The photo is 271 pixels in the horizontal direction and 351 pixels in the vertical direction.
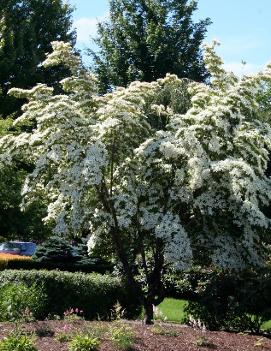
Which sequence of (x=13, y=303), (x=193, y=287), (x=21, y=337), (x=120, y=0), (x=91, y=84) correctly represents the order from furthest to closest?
(x=120, y=0)
(x=193, y=287)
(x=91, y=84)
(x=13, y=303)
(x=21, y=337)

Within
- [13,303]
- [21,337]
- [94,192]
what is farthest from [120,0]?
[21,337]

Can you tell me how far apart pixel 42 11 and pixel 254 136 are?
2179 centimetres

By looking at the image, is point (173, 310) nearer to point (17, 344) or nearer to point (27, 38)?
point (17, 344)

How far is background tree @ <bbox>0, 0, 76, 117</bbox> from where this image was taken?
2573cm

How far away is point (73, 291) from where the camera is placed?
11102mm

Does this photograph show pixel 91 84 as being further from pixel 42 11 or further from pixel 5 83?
pixel 42 11

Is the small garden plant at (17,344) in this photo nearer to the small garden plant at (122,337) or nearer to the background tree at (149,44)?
the small garden plant at (122,337)

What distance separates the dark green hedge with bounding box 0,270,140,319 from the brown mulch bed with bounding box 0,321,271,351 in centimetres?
222

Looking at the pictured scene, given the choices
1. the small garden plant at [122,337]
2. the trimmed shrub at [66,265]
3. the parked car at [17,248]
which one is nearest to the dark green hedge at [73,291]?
the small garden plant at [122,337]

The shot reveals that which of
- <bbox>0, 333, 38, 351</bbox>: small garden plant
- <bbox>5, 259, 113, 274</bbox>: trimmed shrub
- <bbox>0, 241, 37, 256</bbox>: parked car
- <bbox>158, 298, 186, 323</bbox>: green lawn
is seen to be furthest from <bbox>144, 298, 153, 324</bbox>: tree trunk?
<bbox>0, 241, 37, 256</bbox>: parked car

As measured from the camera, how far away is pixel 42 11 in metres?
29.2

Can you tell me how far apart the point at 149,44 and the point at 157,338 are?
1783 cm

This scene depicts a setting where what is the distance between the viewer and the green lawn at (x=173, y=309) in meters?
13.2

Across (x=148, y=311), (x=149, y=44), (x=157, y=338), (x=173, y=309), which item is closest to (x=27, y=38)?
(x=149, y=44)
